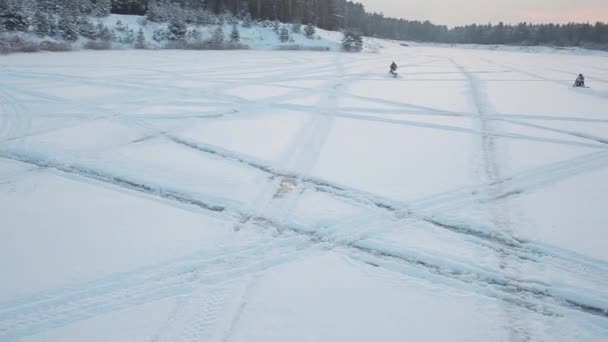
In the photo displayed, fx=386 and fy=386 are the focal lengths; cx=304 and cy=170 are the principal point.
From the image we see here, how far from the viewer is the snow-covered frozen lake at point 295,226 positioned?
11.6 feet

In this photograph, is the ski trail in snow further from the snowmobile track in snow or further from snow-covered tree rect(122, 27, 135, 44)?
snow-covered tree rect(122, 27, 135, 44)

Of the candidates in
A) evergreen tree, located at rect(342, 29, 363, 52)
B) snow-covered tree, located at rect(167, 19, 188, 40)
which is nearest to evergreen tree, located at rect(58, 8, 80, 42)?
snow-covered tree, located at rect(167, 19, 188, 40)

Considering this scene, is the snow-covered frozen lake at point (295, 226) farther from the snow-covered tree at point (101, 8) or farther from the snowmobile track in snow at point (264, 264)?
the snow-covered tree at point (101, 8)

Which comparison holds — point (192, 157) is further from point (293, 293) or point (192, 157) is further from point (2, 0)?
point (2, 0)

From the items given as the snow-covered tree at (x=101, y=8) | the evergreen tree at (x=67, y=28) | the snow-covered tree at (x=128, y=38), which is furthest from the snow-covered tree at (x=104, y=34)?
the snow-covered tree at (x=101, y=8)

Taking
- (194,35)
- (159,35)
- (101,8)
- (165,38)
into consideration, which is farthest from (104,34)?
(101,8)

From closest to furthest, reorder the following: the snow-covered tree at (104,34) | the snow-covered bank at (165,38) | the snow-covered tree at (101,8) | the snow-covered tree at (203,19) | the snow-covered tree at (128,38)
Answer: the snow-covered bank at (165,38)
the snow-covered tree at (104,34)
the snow-covered tree at (128,38)
the snow-covered tree at (101,8)
the snow-covered tree at (203,19)

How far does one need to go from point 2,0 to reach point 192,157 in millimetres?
28489

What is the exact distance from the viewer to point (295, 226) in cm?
504

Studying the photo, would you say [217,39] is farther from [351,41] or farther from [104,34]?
[351,41]

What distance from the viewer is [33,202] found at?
17.8 ft

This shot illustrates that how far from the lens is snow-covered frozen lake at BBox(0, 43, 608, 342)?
3533 millimetres

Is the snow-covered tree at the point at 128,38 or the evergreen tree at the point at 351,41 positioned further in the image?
the evergreen tree at the point at 351,41

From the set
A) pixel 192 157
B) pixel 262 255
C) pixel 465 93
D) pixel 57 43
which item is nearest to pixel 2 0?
pixel 57 43
